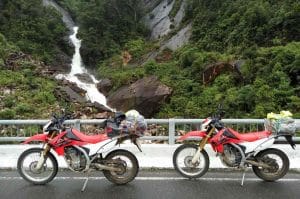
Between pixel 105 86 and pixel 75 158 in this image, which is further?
pixel 105 86

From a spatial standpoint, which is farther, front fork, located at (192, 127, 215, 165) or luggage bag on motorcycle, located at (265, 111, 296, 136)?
front fork, located at (192, 127, 215, 165)

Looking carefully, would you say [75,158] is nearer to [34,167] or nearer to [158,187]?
[34,167]

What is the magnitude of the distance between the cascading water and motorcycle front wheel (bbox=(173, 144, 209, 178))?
20738mm

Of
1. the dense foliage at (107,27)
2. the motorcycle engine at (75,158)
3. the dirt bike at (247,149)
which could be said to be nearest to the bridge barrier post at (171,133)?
the dirt bike at (247,149)

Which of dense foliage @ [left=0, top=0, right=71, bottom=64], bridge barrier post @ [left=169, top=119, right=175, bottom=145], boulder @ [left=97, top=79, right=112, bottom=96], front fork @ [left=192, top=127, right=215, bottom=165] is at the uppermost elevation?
dense foliage @ [left=0, top=0, right=71, bottom=64]

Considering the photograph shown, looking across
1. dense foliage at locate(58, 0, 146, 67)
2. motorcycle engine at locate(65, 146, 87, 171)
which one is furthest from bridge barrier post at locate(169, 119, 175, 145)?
dense foliage at locate(58, 0, 146, 67)

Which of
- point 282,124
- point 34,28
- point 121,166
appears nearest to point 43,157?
point 121,166

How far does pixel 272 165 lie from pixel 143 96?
60.6 ft

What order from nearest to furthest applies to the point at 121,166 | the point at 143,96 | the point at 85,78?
the point at 121,166 < the point at 143,96 < the point at 85,78

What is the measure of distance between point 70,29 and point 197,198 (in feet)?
138

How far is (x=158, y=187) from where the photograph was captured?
701cm

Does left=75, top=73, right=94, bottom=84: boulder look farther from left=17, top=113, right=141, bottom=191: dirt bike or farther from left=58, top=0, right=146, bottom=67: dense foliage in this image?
left=17, top=113, right=141, bottom=191: dirt bike

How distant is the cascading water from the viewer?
100 ft

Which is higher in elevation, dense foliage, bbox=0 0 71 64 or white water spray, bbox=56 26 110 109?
dense foliage, bbox=0 0 71 64
